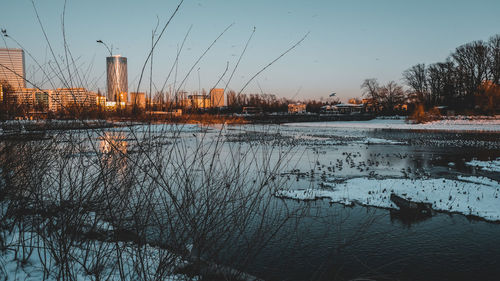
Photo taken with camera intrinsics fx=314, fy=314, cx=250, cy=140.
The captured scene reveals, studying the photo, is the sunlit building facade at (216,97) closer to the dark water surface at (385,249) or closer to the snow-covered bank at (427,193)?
the dark water surface at (385,249)

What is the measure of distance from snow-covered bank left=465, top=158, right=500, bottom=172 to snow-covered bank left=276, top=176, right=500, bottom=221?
2.67 m

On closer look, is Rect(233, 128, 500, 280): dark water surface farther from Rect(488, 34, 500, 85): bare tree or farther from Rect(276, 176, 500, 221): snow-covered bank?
Rect(488, 34, 500, 85): bare tree

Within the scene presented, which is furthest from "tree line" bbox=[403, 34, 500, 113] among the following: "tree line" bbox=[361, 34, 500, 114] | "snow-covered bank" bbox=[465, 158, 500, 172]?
"snow-covered bank" bbox=[465, 158, 500, 172]

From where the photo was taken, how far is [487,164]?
523 inches

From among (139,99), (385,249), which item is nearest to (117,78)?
(139,99)

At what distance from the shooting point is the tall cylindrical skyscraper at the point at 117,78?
3084 millimetres

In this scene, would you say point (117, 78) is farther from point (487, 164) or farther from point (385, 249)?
point (487, 164)

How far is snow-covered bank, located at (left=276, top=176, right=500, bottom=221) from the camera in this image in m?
7.75

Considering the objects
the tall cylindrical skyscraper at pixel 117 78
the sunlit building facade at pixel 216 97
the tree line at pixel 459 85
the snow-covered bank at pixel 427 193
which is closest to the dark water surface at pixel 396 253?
the snow-covered bank at pixel 427 193

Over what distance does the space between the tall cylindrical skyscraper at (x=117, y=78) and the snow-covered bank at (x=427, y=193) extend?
450 cm

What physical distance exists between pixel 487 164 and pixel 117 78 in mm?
15299

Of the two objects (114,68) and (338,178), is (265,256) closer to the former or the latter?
(114,68)

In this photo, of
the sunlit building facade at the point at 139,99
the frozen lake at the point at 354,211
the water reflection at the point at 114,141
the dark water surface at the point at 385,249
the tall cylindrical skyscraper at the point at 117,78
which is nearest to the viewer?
the water reflection at the point at 114,141

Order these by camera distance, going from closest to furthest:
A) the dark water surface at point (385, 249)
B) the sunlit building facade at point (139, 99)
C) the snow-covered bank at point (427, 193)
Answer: the sunlit building facade at point (139, 99), the dark water surface at point (385, 249), the snow-covered bank at point (427, 193)
